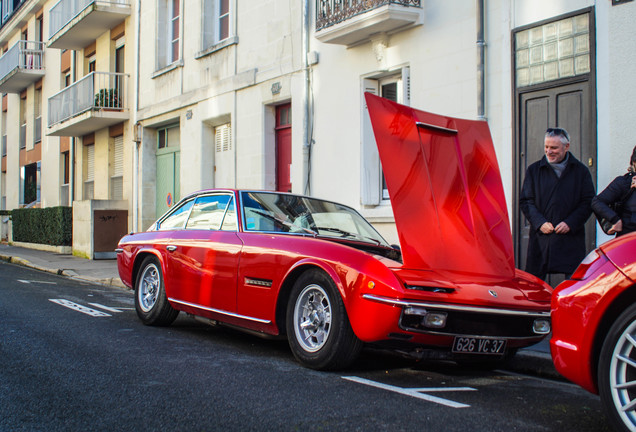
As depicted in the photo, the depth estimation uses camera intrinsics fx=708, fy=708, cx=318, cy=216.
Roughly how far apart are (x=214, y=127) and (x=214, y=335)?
36.8 ft

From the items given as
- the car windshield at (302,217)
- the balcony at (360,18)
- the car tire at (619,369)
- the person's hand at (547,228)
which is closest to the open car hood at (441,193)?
the person's hand at (547,228)

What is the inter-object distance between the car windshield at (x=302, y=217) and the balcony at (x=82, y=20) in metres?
16.3

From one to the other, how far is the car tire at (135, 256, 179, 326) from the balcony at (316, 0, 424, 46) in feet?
18.9

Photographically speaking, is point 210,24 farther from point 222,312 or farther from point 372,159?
point 222,312

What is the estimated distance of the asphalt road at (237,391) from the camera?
399 cm

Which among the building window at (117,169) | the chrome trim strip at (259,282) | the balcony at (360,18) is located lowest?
the chrome trim strip at (259,282)

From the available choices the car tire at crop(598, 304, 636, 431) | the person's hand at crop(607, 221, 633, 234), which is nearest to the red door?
the person's hand at crop(607, 221, 633, 234)

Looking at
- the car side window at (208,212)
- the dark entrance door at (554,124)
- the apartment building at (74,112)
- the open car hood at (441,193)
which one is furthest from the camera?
the apartment building at (74,112)

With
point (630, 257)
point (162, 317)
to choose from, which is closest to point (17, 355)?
point (162, 317)

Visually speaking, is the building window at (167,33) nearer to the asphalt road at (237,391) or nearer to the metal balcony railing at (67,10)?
the metal balcony railing at (67,10)

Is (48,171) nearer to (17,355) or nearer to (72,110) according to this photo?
(72,110)

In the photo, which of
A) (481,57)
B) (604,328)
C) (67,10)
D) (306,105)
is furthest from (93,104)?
(604,328)

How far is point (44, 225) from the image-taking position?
79.9 feet

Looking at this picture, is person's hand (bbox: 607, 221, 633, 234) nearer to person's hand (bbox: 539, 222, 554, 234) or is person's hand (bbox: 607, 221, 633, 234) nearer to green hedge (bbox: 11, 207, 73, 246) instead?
person's hand (bbox: 539, 222, 554, 234)
